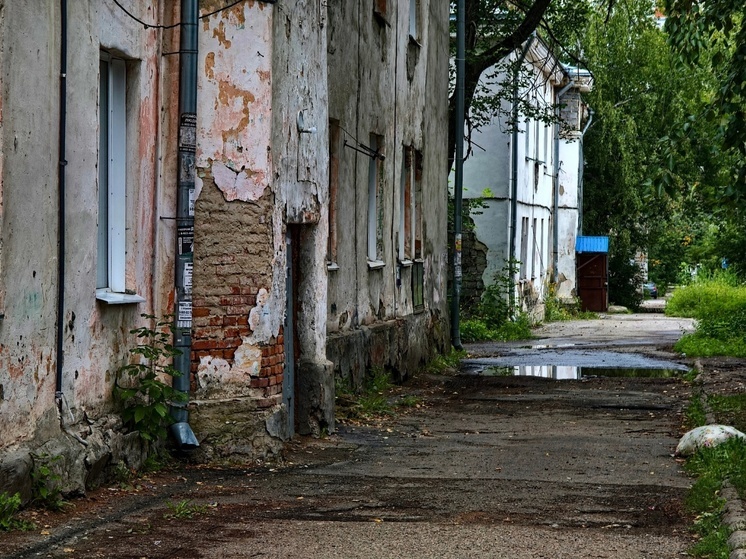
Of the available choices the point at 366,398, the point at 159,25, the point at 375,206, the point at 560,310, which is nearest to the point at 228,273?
the point at 159,25

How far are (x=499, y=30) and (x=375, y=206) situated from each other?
37.5 ft

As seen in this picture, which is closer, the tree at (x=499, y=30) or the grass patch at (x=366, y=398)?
the grass patch at (x=366, y=398)

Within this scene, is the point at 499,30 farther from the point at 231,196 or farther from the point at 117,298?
the point at 117,298

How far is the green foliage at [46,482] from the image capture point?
24.0 ft

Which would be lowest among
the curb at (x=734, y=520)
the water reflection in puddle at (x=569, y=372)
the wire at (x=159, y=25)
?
the water reflection in puddle at (x=569, y=372)

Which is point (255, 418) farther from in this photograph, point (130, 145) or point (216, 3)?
point (216, 3)

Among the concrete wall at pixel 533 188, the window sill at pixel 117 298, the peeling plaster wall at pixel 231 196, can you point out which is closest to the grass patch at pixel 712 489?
the peeling plaster wall at pixel 231 196

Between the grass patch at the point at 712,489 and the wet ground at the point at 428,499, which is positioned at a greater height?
the grass patch at the point at 712,489

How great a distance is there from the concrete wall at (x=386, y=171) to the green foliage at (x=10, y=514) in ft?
22.6

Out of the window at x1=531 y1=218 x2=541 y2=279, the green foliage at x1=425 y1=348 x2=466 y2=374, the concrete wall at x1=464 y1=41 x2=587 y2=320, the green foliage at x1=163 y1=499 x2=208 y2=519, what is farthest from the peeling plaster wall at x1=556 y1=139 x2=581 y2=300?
the green foliage at x1=163 y1=499 x2=208 y2=519

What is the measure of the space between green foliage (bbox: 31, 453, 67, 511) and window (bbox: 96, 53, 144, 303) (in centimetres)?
166

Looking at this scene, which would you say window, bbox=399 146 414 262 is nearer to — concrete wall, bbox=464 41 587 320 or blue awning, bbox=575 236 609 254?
concrete wall, bbox=464 41 587 320

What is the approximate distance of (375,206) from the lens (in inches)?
658

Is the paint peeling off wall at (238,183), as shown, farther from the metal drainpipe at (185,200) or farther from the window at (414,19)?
the window at (414,19)
